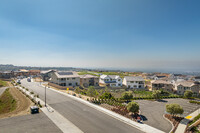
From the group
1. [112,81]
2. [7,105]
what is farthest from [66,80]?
[7,105]

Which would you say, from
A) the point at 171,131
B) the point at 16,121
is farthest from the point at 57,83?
the point at 171,131

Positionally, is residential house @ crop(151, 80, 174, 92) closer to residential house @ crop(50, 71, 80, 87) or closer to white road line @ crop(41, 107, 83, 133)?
residential house @ crop(50, 71, 80, 87)

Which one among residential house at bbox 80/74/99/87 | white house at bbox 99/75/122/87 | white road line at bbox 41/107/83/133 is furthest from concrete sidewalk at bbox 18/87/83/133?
white house at bbox 99/75/122/87

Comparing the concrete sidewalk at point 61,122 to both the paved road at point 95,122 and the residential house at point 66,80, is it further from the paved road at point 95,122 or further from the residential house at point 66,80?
the residential house at point 66,80

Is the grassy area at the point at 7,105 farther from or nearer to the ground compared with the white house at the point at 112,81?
nearer to the ground

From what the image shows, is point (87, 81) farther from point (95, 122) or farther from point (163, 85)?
point (95, 122)

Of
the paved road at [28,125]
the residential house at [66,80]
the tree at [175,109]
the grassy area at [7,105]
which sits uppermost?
the residential house at [66,80]

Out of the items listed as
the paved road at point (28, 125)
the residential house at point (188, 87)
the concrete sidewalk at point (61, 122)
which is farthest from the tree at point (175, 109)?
the residential house at point (188, 87)

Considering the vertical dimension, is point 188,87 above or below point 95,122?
above

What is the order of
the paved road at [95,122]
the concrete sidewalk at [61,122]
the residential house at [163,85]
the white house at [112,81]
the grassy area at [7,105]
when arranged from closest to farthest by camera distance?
the concrete sidewalk at [61,122] → the paved road at [95,122] → the grassy area at [7,105] → the residential house at [163,85] → the white house at [112,81]

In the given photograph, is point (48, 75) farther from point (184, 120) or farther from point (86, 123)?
point (184, 120)
